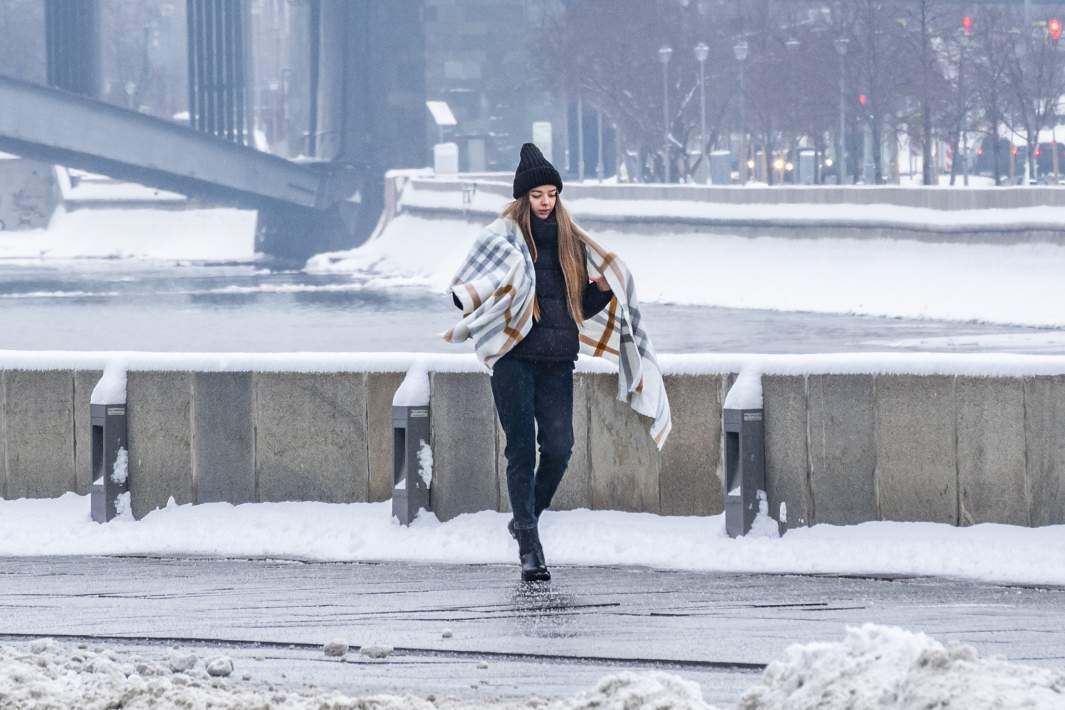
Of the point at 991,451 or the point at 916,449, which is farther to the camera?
the point at 916,449

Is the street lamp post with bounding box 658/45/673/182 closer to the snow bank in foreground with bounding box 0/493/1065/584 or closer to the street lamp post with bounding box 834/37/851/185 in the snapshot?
the street lamp post with bounding box 834/37/851/185

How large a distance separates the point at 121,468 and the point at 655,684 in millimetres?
5266

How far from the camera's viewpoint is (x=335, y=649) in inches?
299

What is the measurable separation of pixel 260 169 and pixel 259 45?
93.7 m

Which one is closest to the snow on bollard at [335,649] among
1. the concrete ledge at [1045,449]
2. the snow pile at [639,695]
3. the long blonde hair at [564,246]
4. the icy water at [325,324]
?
the snow pile at [639,695]

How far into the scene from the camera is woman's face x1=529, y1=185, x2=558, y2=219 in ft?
29.7

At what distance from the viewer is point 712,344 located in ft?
97.9

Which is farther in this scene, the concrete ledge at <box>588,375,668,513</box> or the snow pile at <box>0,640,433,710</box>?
the concrete ledge at <box>588,375,668,513</box>

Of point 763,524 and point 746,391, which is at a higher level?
point 746,391

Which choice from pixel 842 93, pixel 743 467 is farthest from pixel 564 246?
pixel 842 93

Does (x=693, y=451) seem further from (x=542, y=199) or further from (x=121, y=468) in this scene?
(x=121, y=468)

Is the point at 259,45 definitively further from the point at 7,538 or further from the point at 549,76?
the point at 7,538

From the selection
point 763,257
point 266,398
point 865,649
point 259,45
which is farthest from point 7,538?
point 259,45

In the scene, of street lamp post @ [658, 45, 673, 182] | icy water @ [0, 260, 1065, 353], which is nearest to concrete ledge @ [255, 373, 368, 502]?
icy water @ [0, 260, 1065, 353]
